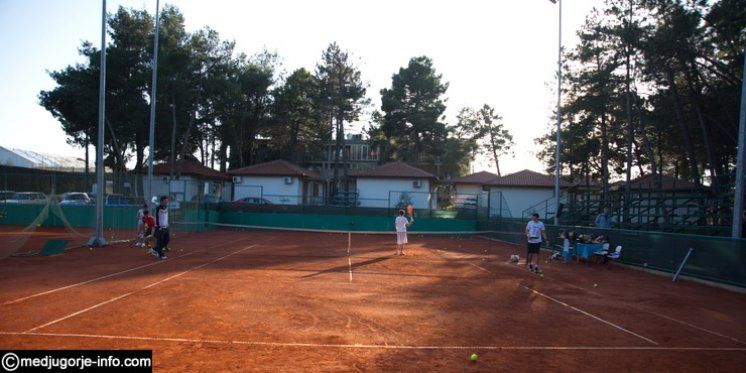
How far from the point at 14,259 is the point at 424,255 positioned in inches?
566

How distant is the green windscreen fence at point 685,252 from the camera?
593 inches

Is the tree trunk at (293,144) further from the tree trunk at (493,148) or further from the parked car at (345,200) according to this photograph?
the tree trunk at (493,148)

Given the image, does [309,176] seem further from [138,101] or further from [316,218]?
[138,101]

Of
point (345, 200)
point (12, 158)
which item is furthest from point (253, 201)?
point (12, 158)

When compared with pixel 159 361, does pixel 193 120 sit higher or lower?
higher

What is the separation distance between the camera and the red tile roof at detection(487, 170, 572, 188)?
50.2 m

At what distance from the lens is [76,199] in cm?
3441

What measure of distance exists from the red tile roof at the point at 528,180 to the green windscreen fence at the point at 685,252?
2736 centimetres

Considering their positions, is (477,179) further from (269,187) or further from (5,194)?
(5,194)

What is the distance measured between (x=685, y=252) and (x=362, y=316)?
40.3 feet

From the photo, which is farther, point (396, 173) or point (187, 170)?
point (187, 170)

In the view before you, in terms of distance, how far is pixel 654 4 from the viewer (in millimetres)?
27344

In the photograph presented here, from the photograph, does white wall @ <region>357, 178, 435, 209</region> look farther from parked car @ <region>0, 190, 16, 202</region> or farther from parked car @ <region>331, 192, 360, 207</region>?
parked car @ <region>0, 190, 16, 202</region>

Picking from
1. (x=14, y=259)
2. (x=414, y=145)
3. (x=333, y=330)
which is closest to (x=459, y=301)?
(x=333, y=330)
